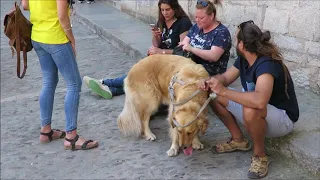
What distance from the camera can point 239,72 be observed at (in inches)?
141

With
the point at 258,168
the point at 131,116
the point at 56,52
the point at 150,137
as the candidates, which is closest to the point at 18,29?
the point at 56,52

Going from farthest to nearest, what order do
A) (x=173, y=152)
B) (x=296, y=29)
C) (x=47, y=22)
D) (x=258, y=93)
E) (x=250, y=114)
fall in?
(x=296, y=29), (x=173, y=152), (x=47, y=22), (x=250, y=114), (x=258, y=93)

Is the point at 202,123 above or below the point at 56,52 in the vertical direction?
below

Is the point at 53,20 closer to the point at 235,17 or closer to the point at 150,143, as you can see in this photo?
the point at 150,143

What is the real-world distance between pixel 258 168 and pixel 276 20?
2.37 m

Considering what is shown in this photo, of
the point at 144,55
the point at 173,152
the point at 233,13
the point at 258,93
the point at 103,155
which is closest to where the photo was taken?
the point at 258,93

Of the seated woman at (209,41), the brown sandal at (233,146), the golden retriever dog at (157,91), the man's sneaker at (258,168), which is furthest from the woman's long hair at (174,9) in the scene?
the man's sneaker at (258,168)

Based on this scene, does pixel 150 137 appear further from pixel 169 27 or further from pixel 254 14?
pixel 254 14

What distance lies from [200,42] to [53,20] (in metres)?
1.40

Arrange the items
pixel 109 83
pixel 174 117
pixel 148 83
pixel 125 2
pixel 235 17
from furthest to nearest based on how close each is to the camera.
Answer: pixel 125 2 < pixel 235 17 < pixel 109 83 < pixel 148 83 < pixel 174 117

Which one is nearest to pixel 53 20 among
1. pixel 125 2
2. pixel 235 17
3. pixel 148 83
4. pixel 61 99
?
pixel 148 83

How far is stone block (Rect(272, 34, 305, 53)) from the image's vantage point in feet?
15.7

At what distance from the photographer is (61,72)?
12.5ft

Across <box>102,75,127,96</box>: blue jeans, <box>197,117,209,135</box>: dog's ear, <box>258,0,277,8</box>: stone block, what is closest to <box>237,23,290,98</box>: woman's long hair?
<box>197,117,209,135</box>: dog's ear
